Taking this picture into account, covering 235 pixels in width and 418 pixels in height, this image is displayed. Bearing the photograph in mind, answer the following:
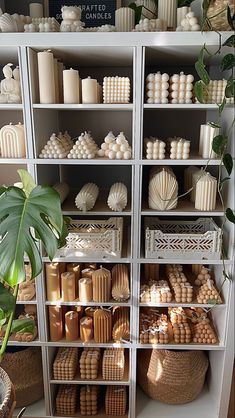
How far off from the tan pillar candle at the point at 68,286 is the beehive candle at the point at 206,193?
2.21ft

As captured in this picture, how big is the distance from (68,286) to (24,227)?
1.86 ft

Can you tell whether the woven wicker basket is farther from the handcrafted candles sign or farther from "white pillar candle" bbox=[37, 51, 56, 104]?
the handcrafted candles sign

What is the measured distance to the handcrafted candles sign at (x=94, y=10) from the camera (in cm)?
167

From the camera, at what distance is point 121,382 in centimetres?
177

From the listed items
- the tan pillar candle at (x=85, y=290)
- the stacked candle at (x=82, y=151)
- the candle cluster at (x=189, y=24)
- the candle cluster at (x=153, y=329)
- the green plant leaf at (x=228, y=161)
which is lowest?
the candle cluster at (x=153, y=329)

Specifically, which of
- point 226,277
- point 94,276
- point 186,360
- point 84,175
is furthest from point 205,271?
point 84,175

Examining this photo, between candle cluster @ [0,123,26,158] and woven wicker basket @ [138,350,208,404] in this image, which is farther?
woven wicker basket @ [138,350,208,404]

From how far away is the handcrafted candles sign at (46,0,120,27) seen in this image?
167 cm

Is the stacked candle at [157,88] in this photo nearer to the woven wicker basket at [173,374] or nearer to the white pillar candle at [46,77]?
the white pillar candle at [46,77]

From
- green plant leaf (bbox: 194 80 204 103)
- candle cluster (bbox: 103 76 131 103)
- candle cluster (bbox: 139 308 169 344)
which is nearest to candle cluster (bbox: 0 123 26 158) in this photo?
candle cluster (bbox: 103 76 131 103)

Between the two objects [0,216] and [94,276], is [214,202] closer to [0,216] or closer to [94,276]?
[94,276]

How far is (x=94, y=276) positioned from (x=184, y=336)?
21.0 inches

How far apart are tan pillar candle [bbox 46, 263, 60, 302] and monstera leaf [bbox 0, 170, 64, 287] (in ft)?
1.41

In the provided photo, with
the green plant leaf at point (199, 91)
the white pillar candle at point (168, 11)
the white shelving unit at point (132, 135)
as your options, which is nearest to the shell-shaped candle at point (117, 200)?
the white shelving unit at point (132, 135)
